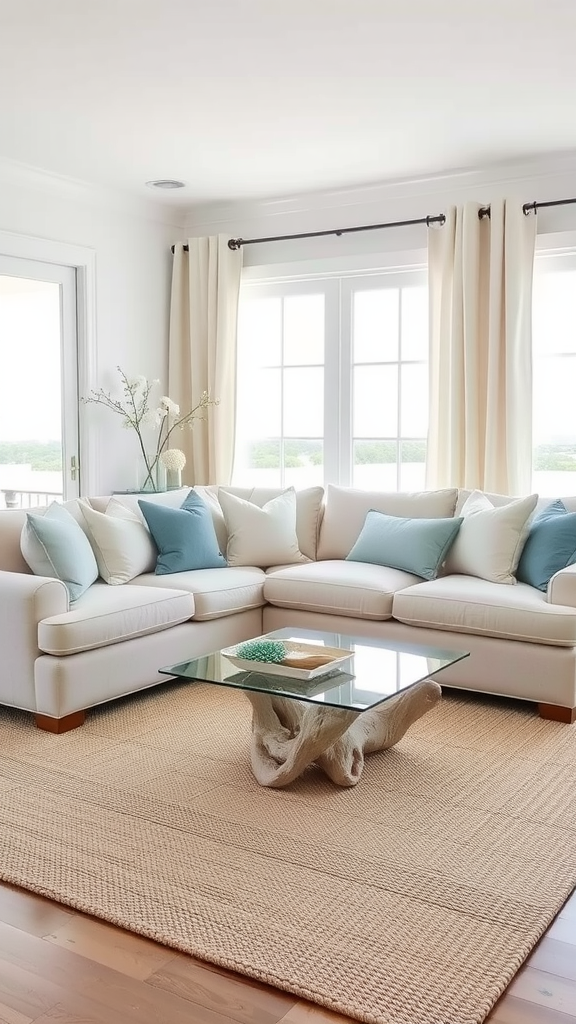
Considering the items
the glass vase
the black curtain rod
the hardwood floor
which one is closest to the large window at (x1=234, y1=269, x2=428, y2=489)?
the black curtain rod

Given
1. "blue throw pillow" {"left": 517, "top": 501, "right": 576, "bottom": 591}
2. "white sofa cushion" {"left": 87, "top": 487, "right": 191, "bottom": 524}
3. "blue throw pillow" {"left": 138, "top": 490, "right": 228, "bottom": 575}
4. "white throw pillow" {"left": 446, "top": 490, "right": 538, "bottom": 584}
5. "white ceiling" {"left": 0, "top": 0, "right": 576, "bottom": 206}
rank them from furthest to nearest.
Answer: "white sofa cushion" {"left": 87, "top": 487, "right": 191, "bottom": 524} → "blue throw pillow" {"left": 138, "top": 490, "right": 228, "bottom": 575} → "white throw pillow" {"left": 446, "top": 490, "right": 538, "bottom": 584} → "blue throw pillow" {"left": 517, "top": 501, "right": 576, "bottom": 591} → "white ceiling" {"left": 0, "top": 0, "right": 576, "bottom": 206}

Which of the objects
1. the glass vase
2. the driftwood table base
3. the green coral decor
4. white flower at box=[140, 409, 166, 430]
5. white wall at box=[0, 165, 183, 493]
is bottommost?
the driftwood table base

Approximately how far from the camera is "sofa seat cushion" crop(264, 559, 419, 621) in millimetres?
4312

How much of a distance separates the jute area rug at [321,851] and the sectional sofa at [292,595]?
257 millimetres

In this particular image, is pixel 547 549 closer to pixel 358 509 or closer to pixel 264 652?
pixel 358 509

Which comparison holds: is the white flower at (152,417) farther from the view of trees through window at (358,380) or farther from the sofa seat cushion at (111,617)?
the sofa seat cushion at (111,617)

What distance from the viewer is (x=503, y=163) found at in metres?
5.11

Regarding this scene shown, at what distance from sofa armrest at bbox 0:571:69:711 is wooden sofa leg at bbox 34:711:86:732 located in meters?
0.07

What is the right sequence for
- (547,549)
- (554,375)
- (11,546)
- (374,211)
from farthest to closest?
(374,211) → (554,375) → (547,549) → (11,546)

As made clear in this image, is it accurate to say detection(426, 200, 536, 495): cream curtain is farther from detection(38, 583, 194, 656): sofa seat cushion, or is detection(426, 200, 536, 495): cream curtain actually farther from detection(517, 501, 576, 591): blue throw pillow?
detection(38, 583, 194, 656): sofa seat cushion

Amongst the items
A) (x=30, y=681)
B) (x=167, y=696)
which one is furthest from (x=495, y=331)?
(x=30, y=681)

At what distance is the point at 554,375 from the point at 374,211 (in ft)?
4.95

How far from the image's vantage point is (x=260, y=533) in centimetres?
502

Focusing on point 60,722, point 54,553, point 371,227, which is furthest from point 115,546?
point 371,227
